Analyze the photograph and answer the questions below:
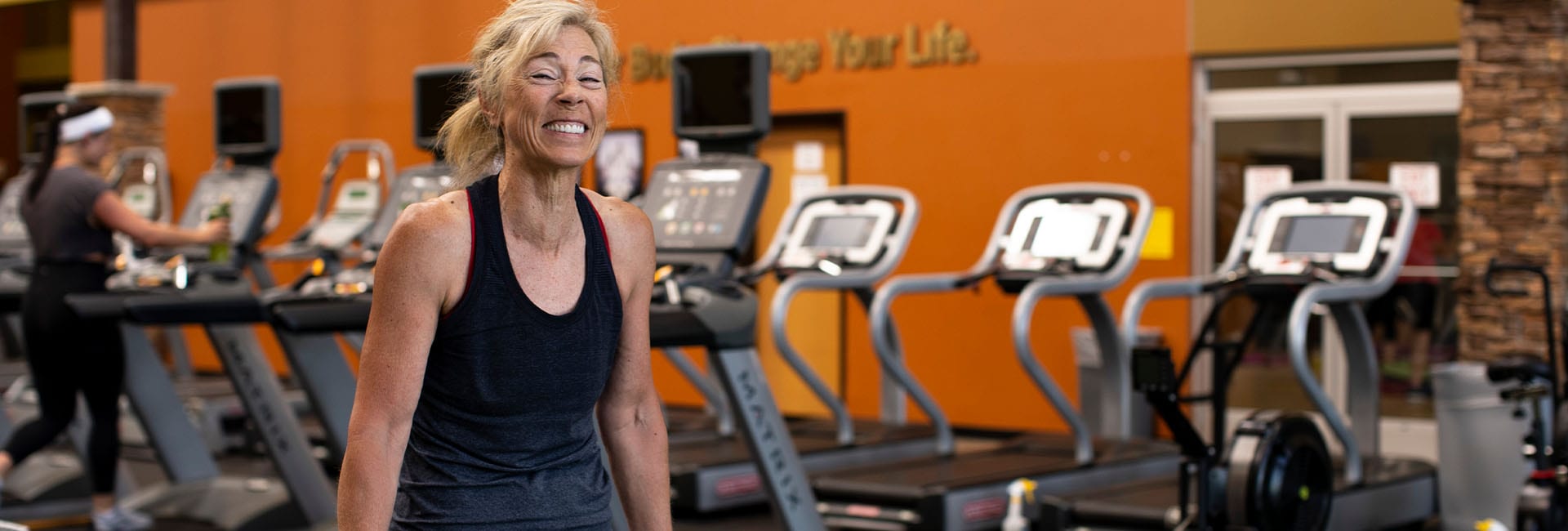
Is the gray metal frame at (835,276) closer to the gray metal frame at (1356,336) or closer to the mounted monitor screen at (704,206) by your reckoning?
the mounted monitor screen at (704,206)

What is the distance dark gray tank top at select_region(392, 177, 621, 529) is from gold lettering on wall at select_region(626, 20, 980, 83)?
6918 millimetres

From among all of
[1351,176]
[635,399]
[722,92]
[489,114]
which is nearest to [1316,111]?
[1351,176]

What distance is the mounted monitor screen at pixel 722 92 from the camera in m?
5.14

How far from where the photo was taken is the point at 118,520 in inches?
233

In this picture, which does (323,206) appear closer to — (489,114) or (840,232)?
(840,232)

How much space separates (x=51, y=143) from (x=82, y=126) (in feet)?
0.45

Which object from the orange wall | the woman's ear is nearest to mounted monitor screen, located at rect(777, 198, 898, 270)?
the orange wall

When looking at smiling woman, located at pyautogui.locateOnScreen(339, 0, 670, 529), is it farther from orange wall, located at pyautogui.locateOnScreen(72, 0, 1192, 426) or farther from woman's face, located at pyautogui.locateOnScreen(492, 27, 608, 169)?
orange wall, located at pyautogui.locateOnScreen(72, 0, 1192, 426)

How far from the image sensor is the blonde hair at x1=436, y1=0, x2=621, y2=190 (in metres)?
1.84

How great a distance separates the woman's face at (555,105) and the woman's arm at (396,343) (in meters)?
0.11

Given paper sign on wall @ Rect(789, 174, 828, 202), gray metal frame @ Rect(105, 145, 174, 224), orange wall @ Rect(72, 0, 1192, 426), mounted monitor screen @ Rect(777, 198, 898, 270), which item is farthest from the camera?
gray metal frame @ Rect(105, 145, 174, 224)

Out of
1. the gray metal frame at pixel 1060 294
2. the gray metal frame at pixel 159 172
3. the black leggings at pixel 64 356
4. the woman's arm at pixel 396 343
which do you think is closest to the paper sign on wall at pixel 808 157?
the gray metal frame at pixel 1060 294

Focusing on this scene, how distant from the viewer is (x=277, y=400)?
5.68 metres

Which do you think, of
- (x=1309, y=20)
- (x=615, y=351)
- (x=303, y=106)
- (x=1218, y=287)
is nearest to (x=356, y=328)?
(x=615, y=351)
